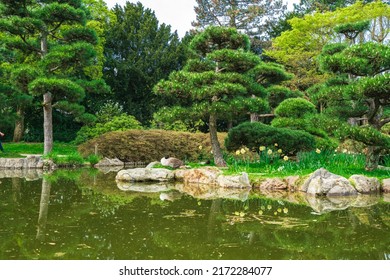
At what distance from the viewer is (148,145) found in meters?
17.3

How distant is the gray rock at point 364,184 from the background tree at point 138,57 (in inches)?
673

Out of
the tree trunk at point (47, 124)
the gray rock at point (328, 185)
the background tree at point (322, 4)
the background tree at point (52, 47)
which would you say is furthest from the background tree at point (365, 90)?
the background tree at point (322, 4)

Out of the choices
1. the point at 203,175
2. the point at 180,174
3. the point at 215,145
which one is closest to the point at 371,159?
the point at 203,175

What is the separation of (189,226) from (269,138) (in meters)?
6.76

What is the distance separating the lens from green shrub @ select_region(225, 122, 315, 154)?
469 inches

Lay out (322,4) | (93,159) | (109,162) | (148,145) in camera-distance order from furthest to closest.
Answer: (322,4) < (148,145) < (109,162) < (93,159)

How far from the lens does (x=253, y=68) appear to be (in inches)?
484

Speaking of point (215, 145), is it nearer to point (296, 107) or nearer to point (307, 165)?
point (296, 107)

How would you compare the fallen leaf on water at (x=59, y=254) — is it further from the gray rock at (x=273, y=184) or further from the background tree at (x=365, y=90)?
the background tree at (x=365, y=90)

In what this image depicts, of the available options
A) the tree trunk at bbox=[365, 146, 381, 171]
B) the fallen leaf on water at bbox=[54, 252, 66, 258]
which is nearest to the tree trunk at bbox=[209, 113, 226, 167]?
the tree trunk at bbox=[365, 146, 381, 171]

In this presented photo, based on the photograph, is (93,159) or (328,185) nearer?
(328,185)

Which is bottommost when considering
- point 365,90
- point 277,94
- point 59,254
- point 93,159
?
point 93,159

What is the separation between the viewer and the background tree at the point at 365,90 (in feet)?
29.0

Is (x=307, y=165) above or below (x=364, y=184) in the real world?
above
